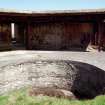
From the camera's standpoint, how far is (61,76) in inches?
456

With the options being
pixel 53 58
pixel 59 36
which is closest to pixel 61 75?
pixel 53 58

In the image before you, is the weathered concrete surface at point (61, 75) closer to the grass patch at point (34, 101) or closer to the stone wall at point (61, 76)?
the stone wall at point (61, 76)

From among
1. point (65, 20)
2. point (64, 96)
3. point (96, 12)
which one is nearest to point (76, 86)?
point (64, 96)

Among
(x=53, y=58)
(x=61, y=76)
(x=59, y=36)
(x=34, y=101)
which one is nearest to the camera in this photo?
(x=34, y=101)

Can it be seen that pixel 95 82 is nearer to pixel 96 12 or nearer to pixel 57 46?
pixel 96 12

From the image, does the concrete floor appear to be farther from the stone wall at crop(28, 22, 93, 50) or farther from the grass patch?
the stone wall at crop(28, 22, 93, 50)

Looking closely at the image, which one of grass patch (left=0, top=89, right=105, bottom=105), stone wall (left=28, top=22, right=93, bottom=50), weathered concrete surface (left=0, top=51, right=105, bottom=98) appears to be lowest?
grass patch (left=0, top=89, right=105, bottom=105)

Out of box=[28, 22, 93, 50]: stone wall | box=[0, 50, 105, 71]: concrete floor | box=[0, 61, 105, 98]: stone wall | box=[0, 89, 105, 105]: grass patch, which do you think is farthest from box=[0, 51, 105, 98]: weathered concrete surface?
box=[28, 22, 93, 50]: stone wall

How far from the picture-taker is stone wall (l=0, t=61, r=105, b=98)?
36.2ft

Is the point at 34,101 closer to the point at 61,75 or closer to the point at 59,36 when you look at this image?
the point at 61,75

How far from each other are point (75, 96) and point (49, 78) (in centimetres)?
138

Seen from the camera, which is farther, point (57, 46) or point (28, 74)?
point (57, 46)

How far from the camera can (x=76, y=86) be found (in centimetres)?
1153

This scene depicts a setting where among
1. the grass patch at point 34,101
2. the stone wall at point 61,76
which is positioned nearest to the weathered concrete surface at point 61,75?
the stone wall at point 61,76
